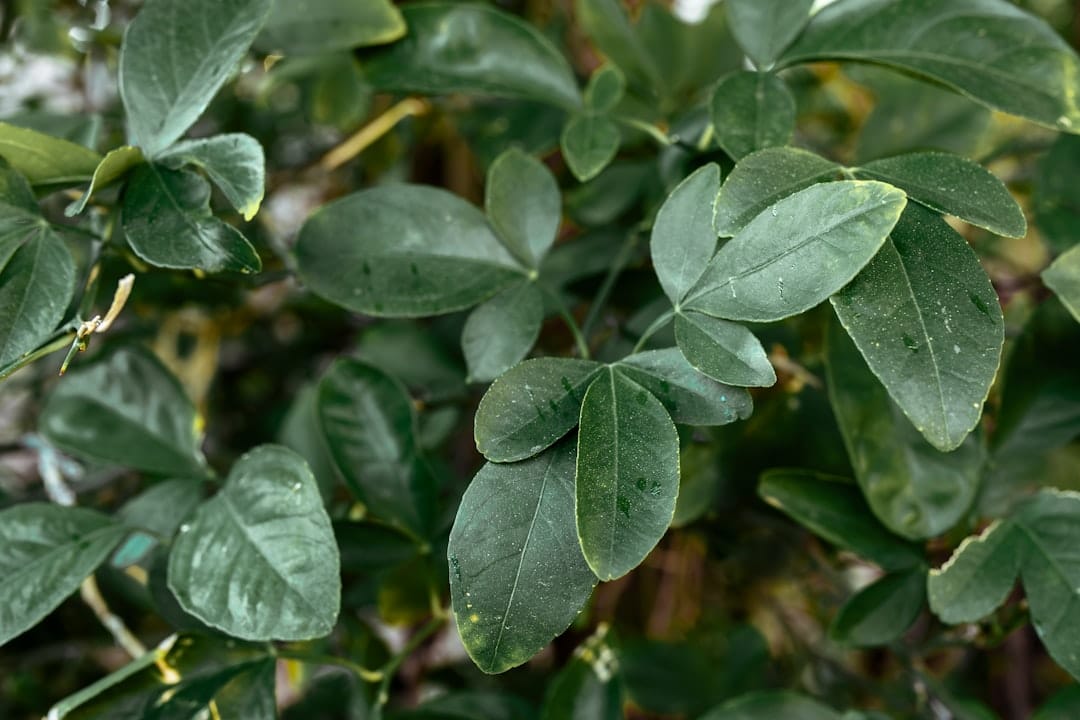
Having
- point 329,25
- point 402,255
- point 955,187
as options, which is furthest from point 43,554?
point 955,187

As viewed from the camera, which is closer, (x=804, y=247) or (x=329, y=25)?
(x=804, y=247)

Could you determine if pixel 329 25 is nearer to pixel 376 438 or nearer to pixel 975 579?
pixel 376 438

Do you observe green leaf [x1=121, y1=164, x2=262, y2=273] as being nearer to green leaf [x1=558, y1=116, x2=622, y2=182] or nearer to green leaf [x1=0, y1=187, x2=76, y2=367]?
green leaf [x1=0, y1=187, x2=76, y2=367]

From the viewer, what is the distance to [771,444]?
514 mm

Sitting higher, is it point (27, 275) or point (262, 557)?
point (27, 275)

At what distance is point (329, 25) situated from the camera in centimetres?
51

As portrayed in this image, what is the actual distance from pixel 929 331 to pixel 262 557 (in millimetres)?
280

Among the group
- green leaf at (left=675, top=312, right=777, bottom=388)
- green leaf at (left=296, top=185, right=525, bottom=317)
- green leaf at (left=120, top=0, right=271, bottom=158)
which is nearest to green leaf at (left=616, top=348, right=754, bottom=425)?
green leaf at (left=675, top=312, right=777, bottom=388)

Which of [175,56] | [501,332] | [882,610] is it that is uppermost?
[175,56]

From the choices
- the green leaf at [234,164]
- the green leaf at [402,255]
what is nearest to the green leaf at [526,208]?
the green leaf at [402,255]

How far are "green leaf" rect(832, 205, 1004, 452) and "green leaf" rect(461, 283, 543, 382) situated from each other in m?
0.15

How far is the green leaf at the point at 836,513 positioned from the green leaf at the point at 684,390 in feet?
0.36

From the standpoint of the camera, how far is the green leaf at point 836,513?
1.39ft

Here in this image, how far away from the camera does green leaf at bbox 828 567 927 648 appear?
0.44 meters
